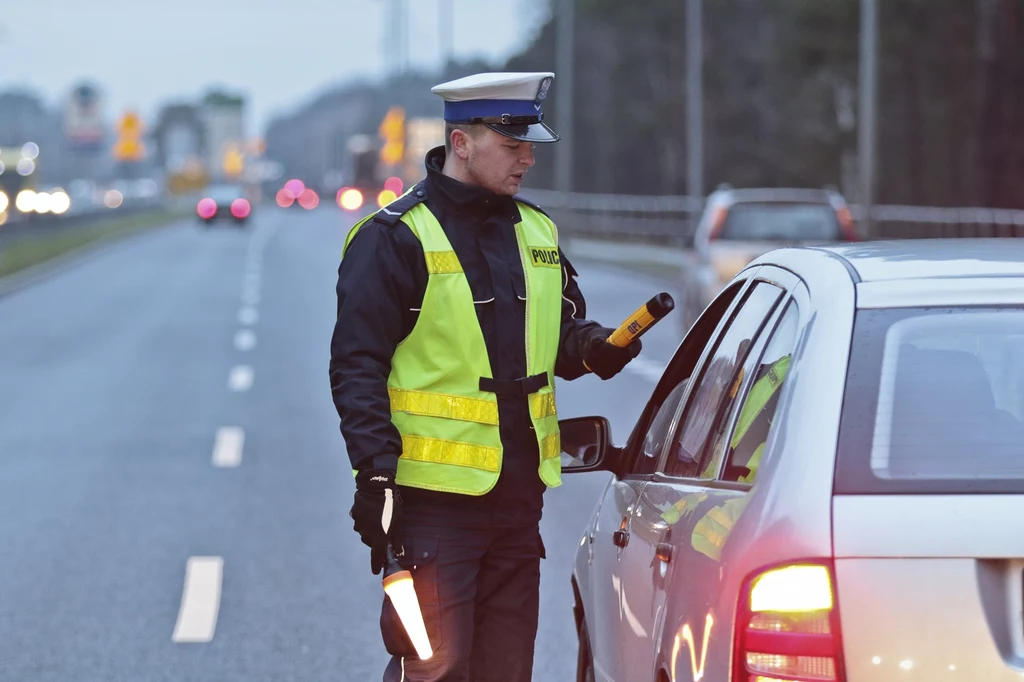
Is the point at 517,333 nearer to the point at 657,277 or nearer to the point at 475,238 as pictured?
the point at 475,238

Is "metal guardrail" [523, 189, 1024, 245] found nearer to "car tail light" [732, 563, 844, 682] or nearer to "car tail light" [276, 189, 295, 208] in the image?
"car tail light" [732, 563, 844, 682]

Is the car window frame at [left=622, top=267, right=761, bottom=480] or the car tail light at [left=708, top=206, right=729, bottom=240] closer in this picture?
the car window frame at [left=622, top=267, right=761, bottom=480]

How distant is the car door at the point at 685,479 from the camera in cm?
365

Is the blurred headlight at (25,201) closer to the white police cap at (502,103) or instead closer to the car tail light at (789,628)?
the white police cap at (502,103)

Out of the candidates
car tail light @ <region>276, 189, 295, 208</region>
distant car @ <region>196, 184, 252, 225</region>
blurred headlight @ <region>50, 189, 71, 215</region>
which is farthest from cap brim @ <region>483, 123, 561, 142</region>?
car tail light @ <region>276, 189, 295, 208</region>

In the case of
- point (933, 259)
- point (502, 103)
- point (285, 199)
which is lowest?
point (285, 199)

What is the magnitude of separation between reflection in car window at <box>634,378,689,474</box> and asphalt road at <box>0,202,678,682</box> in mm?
2082

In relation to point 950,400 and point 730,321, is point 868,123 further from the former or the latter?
point 950,400

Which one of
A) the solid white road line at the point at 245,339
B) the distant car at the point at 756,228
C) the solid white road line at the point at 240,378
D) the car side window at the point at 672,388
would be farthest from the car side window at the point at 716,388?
the solid white road line at the point at 245,339

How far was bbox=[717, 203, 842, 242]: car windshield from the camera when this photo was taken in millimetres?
18984

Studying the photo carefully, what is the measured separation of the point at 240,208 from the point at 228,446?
65.0 meters

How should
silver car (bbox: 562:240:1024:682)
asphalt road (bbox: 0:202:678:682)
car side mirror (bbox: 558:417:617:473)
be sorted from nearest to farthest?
1. silver car (bbox: 562:240:1024:682)
2. car side mirror (bbox: 558:417:617:473)
3. asphalt road (bbox: 0:202:678:682)

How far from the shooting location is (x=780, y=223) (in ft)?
62.6

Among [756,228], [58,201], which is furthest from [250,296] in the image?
[58,201]
